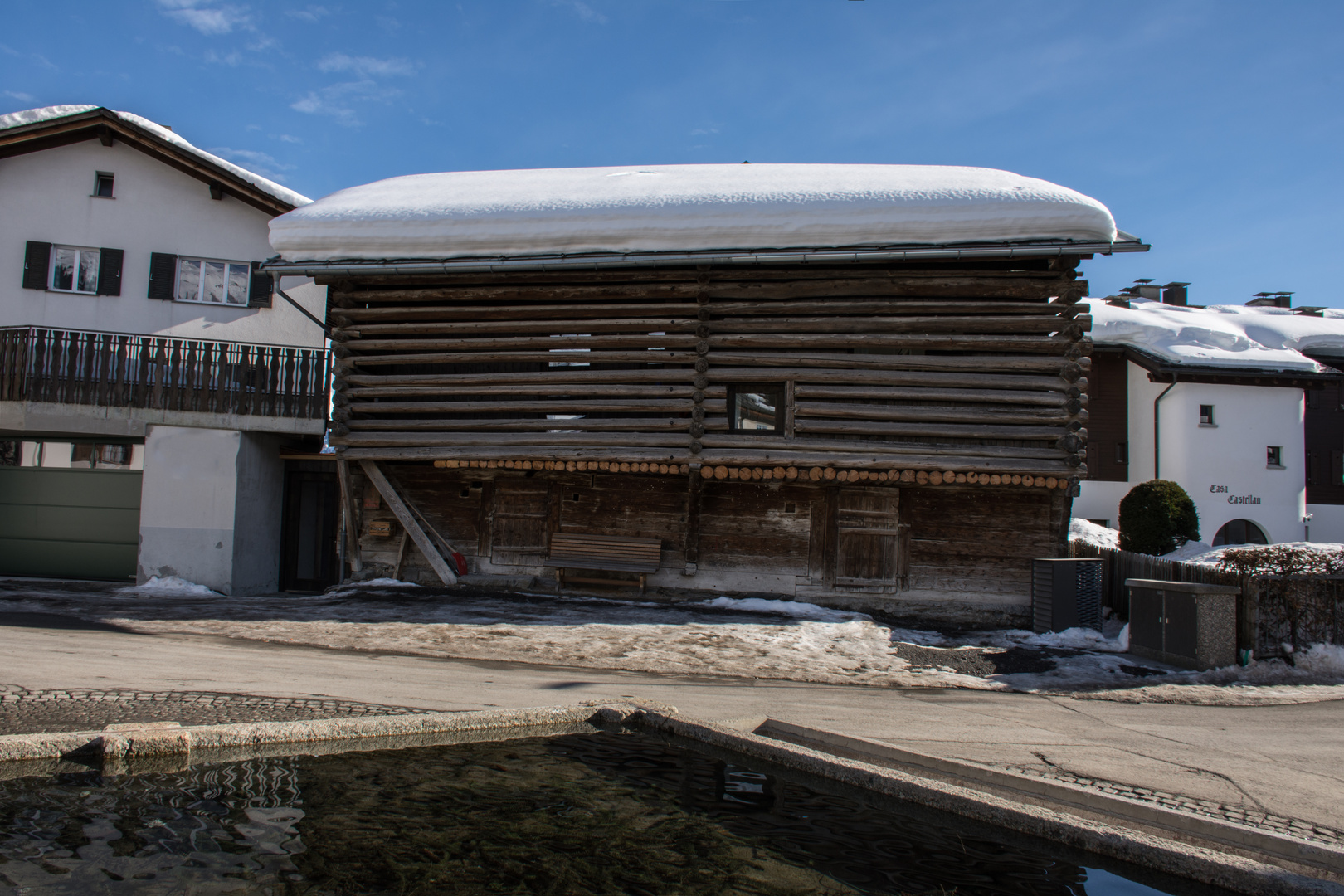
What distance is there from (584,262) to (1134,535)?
12.7m

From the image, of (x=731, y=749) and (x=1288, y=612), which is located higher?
(x=1288, y=612)

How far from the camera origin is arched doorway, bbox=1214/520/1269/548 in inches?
1024

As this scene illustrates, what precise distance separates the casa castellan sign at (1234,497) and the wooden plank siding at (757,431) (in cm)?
1627

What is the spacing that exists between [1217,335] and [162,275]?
29.1 metres

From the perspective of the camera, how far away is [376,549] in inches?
545

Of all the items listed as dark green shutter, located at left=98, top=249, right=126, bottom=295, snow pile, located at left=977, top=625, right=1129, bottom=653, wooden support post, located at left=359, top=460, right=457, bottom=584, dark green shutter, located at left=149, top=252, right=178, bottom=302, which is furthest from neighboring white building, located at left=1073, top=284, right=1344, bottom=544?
dark green shutter, located at left=98, top=249, right=126, bottom=295

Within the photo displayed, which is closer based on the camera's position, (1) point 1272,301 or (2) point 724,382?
(2) point 724,382

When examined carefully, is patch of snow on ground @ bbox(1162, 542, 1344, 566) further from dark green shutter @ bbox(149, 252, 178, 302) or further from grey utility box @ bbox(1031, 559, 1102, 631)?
dark green shutter @ bbox(149, 252, 178, 302)

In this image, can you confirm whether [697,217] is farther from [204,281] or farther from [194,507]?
[204,281]

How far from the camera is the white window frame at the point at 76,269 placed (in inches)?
614

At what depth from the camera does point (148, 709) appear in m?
5.79

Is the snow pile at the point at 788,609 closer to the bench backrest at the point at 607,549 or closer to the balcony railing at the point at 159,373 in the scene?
the bench backrest at the point at 607,549

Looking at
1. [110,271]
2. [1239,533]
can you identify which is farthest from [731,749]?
[1239,533]

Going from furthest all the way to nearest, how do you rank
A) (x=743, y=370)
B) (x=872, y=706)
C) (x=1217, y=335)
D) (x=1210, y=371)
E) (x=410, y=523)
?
(x=1217, y=335), (x=1210, y=371), (x=410, y=523), (x=743, y=370), (x=872, y=706)
